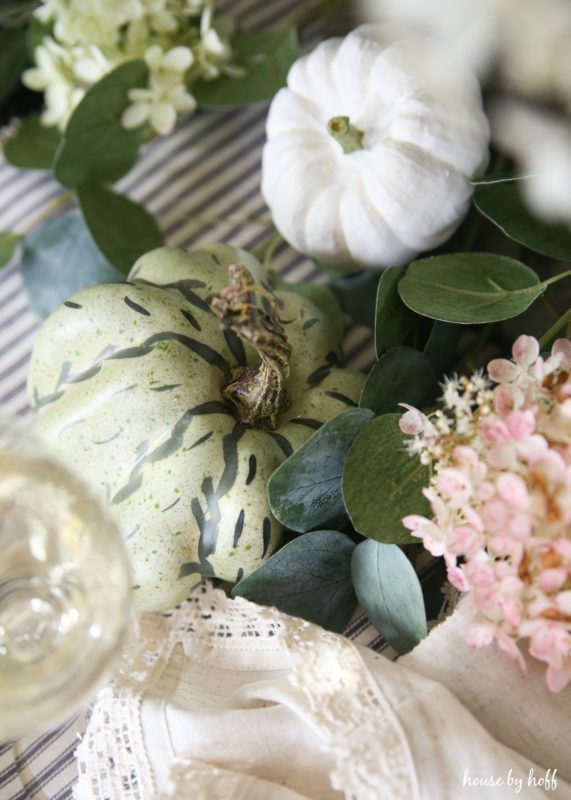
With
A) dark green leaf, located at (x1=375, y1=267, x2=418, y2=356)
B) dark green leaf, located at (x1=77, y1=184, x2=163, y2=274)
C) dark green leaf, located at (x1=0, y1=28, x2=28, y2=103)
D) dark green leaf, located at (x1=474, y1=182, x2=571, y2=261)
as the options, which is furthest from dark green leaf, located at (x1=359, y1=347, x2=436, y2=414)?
dark green leaf, located at (x1=0, y1=28, x2=28, y2=103)

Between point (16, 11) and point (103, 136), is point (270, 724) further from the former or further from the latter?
point (16, 11)

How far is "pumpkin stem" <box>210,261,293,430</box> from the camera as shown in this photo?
1.62 feet

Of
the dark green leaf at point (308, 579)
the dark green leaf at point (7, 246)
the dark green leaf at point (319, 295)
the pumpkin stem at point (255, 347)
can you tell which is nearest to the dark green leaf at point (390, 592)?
the dark green leaf at point (308, 579)

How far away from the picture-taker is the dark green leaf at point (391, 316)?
61cm

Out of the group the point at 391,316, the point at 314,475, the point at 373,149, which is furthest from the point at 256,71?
the point at 314,475

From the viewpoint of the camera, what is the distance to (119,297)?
0.61 m

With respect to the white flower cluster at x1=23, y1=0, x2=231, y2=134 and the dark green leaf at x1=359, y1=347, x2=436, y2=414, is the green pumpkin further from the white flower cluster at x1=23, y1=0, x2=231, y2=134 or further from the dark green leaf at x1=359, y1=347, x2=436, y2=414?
the white flower cluster at x1=23, y1=0, x2=231, y2=134

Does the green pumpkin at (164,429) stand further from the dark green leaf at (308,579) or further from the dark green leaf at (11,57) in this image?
the dark green leaf at (11,57)

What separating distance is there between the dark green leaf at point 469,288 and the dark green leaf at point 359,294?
0.39 ft

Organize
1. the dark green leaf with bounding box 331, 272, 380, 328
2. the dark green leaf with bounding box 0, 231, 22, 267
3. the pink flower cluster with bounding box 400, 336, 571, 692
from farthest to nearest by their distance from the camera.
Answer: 1. the dark green leaf with bounding box 0, 231, 22, 267
2. the dark green leaf with bounding box 331, 272, 380, 328
3. the pink flower cluster with bounding box 400, 336, 571, 692

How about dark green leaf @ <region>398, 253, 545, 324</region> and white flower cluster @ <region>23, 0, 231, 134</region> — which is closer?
dark green leaf @ <region>398, 253, 545, 324</region>

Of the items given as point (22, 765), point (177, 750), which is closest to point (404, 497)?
point (177, 750)

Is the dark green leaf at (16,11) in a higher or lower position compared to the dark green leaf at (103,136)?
higher

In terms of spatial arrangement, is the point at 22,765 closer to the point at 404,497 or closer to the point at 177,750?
the point at 177,750
